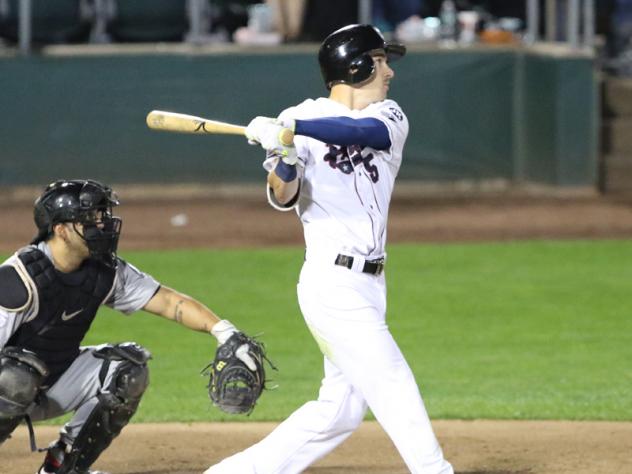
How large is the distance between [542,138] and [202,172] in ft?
11.9

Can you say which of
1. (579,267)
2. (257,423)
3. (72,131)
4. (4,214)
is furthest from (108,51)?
(257,423)

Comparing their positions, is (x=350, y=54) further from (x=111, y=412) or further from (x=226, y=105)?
(x=226, y=105)

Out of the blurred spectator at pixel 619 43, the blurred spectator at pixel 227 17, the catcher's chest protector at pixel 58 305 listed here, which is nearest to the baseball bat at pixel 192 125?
the catcher's chest protector at pixel 58 305

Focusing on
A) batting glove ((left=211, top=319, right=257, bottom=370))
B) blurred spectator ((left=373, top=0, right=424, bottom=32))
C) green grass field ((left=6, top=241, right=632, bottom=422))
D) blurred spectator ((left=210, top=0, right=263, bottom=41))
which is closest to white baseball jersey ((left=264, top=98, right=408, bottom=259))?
batting glove ((left=211, top=319, right=257, bottom=370))

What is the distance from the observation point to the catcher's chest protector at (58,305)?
5.14m

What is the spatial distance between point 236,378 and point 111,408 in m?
0.57

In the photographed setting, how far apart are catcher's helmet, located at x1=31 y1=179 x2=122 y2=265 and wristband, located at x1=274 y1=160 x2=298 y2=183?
2.43 feet

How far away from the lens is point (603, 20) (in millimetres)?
16594

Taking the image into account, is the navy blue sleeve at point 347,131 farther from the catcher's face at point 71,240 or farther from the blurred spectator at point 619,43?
the blurred spectator at point 619,43

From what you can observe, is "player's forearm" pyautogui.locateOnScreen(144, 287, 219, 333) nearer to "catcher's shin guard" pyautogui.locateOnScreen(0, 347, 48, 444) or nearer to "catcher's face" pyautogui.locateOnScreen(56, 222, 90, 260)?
"catcher's face" pyautogui.locateOnScreen(56, 222, 90, 260)

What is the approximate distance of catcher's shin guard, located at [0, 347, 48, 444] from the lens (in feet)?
16.5

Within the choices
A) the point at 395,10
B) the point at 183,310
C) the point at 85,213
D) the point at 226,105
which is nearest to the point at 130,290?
the point at 183,310

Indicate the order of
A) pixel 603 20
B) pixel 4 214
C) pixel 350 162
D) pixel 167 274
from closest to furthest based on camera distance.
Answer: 1. pixel 350 162
2. pixel 167 274
3. pixel 4 214
4. pixel 603 20

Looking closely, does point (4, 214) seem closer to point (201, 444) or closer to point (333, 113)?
point (201, 444)
